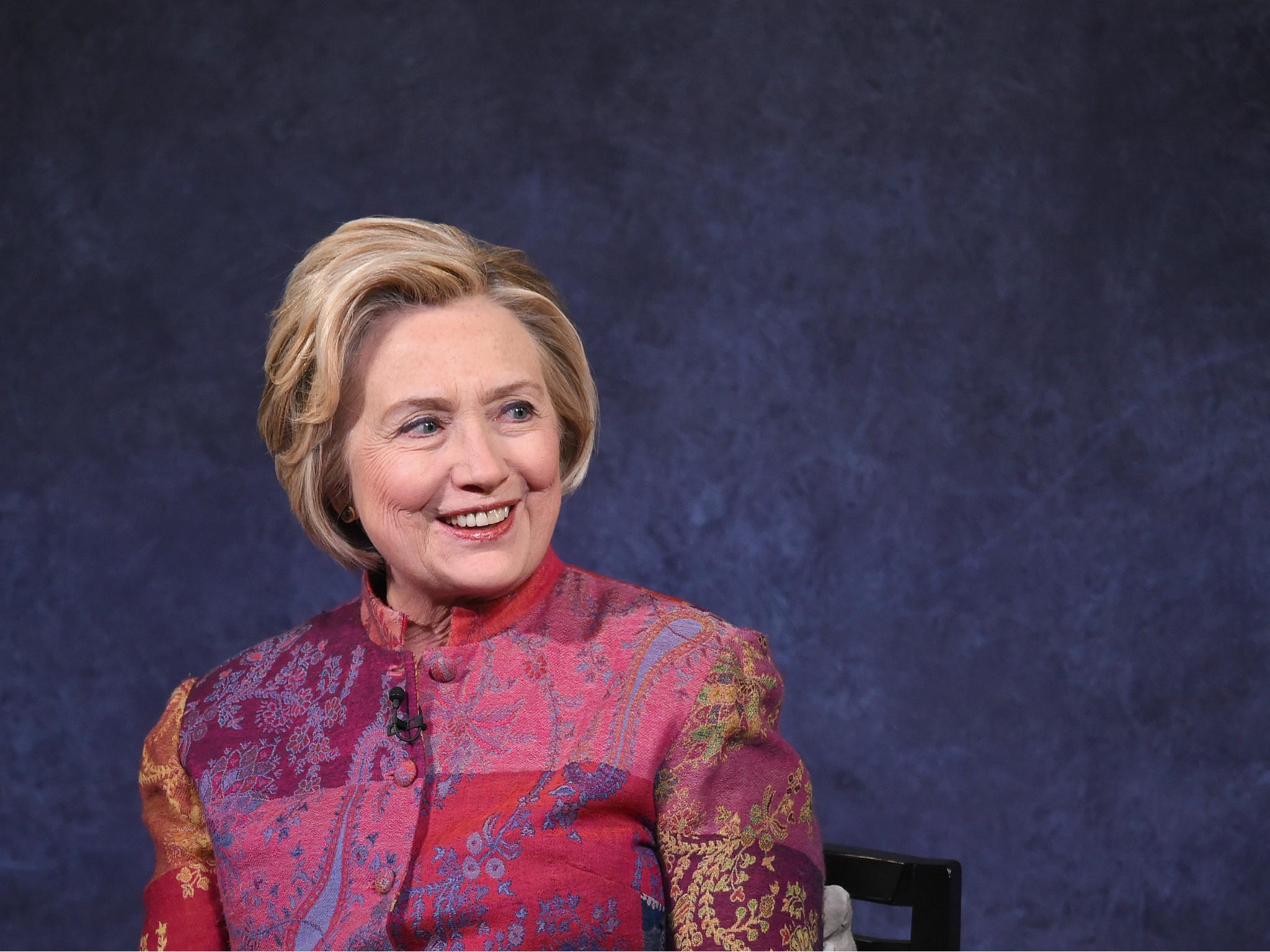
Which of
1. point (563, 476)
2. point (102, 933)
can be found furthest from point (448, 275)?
point (102, 933)

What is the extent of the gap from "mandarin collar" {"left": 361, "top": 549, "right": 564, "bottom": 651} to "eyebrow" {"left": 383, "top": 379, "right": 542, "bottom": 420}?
0.21 m

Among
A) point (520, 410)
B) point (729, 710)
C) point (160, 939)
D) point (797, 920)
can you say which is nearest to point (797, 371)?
point (520, 410)

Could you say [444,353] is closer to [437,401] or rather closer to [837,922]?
[437,401]

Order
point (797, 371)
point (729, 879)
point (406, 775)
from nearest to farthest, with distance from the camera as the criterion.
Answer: point (729, 879)
point (406, 775)
point (797, 371)

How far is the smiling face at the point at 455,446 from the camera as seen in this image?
5.14 feet

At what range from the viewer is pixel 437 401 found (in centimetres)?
157

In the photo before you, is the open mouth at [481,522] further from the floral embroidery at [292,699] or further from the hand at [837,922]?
the hand at [837,922]

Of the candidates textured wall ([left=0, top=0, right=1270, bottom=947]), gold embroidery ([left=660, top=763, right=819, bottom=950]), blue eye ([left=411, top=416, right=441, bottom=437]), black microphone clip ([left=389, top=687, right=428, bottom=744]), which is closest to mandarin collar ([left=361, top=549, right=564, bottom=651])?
black microphone clip ([left=389, top=687, right=428, bottom=744])

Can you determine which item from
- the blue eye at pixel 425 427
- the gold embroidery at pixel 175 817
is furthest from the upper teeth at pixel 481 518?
the gold embroidery at pixel 175 817

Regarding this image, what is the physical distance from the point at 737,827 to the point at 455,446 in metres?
0.51

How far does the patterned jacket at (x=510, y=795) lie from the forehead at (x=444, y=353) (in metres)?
0.26

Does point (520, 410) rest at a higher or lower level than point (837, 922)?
higher

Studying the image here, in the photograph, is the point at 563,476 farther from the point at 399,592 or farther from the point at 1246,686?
the point at 1246,686

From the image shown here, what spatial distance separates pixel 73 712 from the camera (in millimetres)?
2828
